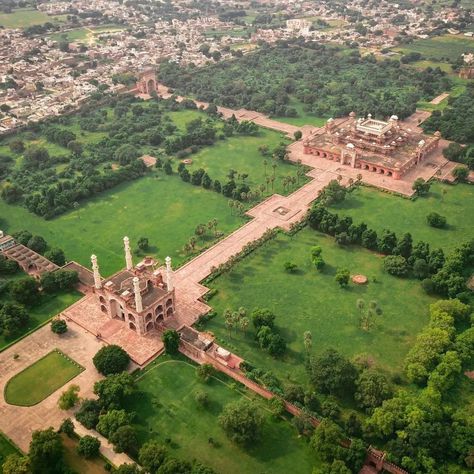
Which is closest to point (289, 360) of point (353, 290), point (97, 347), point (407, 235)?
point (353, 290)

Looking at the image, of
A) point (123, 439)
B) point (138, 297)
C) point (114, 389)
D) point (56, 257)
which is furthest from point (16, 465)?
point (56, 257)

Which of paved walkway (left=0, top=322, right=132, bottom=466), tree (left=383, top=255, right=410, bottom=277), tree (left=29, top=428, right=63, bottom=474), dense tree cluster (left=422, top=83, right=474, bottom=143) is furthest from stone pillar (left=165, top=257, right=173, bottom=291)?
dense tree cluster (left=422, top=83, right=474, bottom=143)

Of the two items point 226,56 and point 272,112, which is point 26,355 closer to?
point 272,112

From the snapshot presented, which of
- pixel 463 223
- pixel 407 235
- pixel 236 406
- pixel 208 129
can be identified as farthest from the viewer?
pixel 208 129

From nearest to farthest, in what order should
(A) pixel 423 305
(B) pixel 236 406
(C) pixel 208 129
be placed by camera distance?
(B) pixel 236 406 < (A) pixel 423 305 < (C) pixel 208 129

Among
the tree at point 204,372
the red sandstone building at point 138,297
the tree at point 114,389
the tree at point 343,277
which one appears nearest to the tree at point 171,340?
the red sandstone building at point 138,297

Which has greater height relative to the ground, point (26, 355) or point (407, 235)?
point (407, 235)
